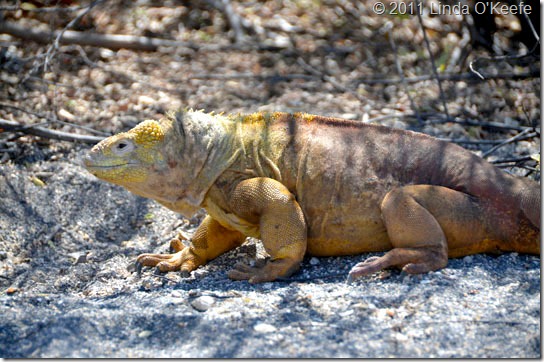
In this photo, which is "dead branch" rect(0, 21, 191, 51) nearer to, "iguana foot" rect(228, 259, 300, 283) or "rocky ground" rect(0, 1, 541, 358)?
"rocky ground" rect(0, 1, 541, 358)

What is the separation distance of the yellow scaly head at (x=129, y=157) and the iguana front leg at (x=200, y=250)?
2.39 feet

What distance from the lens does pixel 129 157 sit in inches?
207

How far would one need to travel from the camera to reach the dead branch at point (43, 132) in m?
7.51

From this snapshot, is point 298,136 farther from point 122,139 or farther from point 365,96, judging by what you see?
point 365,96

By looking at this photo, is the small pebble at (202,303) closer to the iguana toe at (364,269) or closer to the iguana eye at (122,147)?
the iguana toe at (364,269)

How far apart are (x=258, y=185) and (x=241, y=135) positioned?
1.75ft

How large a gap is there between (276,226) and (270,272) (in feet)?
1.10

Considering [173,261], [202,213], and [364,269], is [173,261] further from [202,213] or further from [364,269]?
[364,269]

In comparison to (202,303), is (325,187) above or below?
above

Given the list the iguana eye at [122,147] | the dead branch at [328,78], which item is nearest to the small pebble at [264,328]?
the iguana eye at [122,147]

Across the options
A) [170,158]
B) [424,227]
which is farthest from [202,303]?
[424,227]

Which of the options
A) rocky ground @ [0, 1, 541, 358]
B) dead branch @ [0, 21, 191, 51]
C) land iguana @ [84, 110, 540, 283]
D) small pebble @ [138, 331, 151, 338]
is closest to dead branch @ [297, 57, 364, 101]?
rocky ground @ [0, 1, 541, 358]

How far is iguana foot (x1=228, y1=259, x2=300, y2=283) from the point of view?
5.06 meters

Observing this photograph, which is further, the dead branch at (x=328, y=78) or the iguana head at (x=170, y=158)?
the dead branch at (x=328, y=78)
